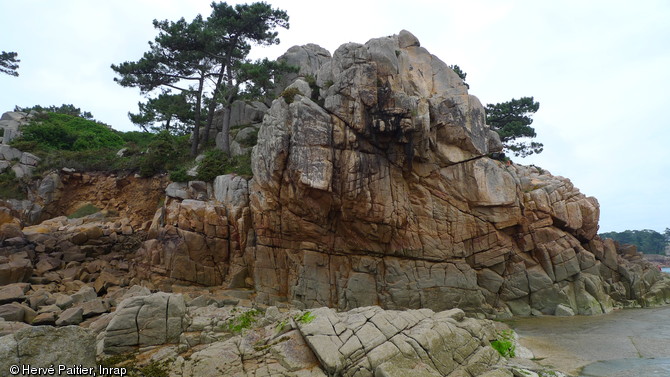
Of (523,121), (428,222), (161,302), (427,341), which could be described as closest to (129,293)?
(161,302)

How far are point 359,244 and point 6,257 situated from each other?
22.0 m

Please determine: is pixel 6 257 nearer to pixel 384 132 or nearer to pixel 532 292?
pixel 384 132

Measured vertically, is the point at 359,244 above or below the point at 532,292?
above

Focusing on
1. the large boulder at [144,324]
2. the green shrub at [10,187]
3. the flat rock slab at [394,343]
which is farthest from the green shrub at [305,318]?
the green shrub at [10,187]

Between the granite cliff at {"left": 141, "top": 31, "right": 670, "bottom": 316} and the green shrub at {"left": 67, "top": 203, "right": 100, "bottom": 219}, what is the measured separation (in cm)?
960

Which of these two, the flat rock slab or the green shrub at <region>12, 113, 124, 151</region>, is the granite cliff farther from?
the green shrub at <region>12, 113, 124, 151</region>

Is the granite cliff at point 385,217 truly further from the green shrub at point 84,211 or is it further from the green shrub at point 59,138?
the green shrub at point 59,138

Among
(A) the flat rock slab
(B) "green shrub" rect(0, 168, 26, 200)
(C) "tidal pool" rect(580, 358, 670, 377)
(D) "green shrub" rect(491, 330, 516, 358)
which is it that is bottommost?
(C) "tidal pool" rect(580, 358, 670, 377)

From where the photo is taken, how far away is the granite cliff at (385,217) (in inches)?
837

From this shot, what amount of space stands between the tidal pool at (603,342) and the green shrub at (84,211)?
32.1 metres

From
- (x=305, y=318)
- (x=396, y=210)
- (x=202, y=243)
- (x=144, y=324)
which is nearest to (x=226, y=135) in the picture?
(x=202, y=243)

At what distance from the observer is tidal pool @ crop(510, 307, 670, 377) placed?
12977 mm

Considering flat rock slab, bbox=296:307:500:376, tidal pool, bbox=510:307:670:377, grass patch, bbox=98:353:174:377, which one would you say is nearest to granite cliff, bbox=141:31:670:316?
tidal pool, bbox=510:307:670:377

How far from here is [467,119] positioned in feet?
76.1
